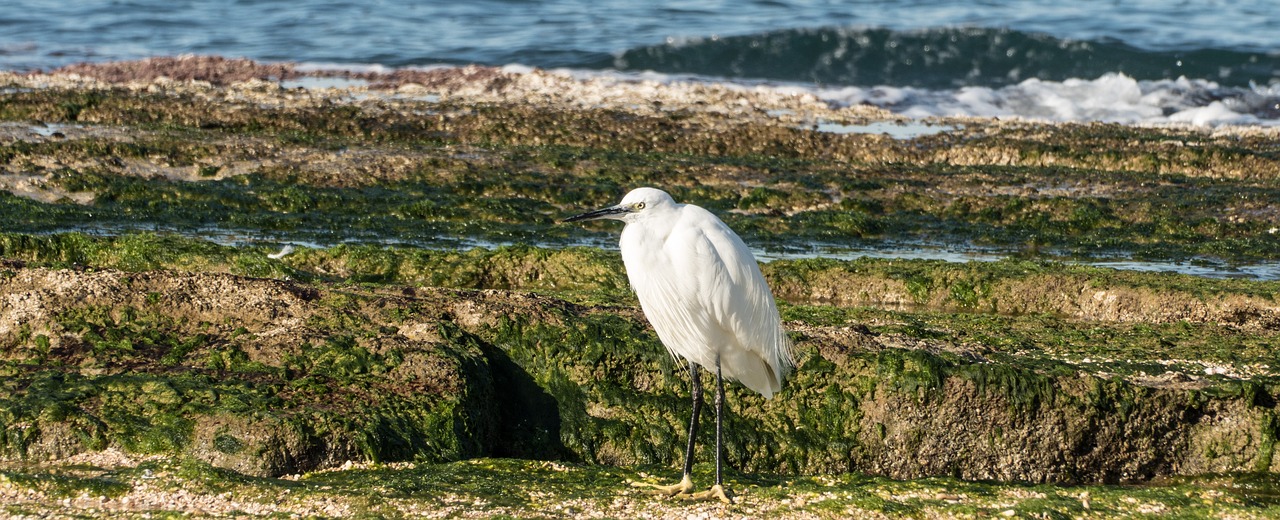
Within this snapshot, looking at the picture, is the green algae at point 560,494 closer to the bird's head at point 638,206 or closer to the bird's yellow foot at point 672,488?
the bird's yellow foot at point 672,488

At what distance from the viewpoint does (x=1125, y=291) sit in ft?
27.8

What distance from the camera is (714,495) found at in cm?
524

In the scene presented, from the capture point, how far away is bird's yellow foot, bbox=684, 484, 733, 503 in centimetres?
523

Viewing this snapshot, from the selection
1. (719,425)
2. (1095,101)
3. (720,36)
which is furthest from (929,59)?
(719,425)

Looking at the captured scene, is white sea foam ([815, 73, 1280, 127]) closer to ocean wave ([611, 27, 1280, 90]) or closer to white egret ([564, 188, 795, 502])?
ocean wave ([611, 27, 1280, 90])

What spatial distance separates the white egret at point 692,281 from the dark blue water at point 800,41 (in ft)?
49.9

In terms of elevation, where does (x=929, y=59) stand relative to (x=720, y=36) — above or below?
below

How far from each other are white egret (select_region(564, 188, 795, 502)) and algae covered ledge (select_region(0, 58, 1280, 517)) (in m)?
0.67

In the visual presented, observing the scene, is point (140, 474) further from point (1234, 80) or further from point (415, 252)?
point (1234, 80)

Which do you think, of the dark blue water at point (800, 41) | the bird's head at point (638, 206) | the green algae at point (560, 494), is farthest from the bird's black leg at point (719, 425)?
the dark blue water at point (800, 41)

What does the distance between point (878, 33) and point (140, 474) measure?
24.5 metres

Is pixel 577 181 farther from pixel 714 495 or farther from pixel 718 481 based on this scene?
pixel 714 495

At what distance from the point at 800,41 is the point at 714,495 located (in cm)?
2274

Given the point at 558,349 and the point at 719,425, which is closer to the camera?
the point at 719,425
